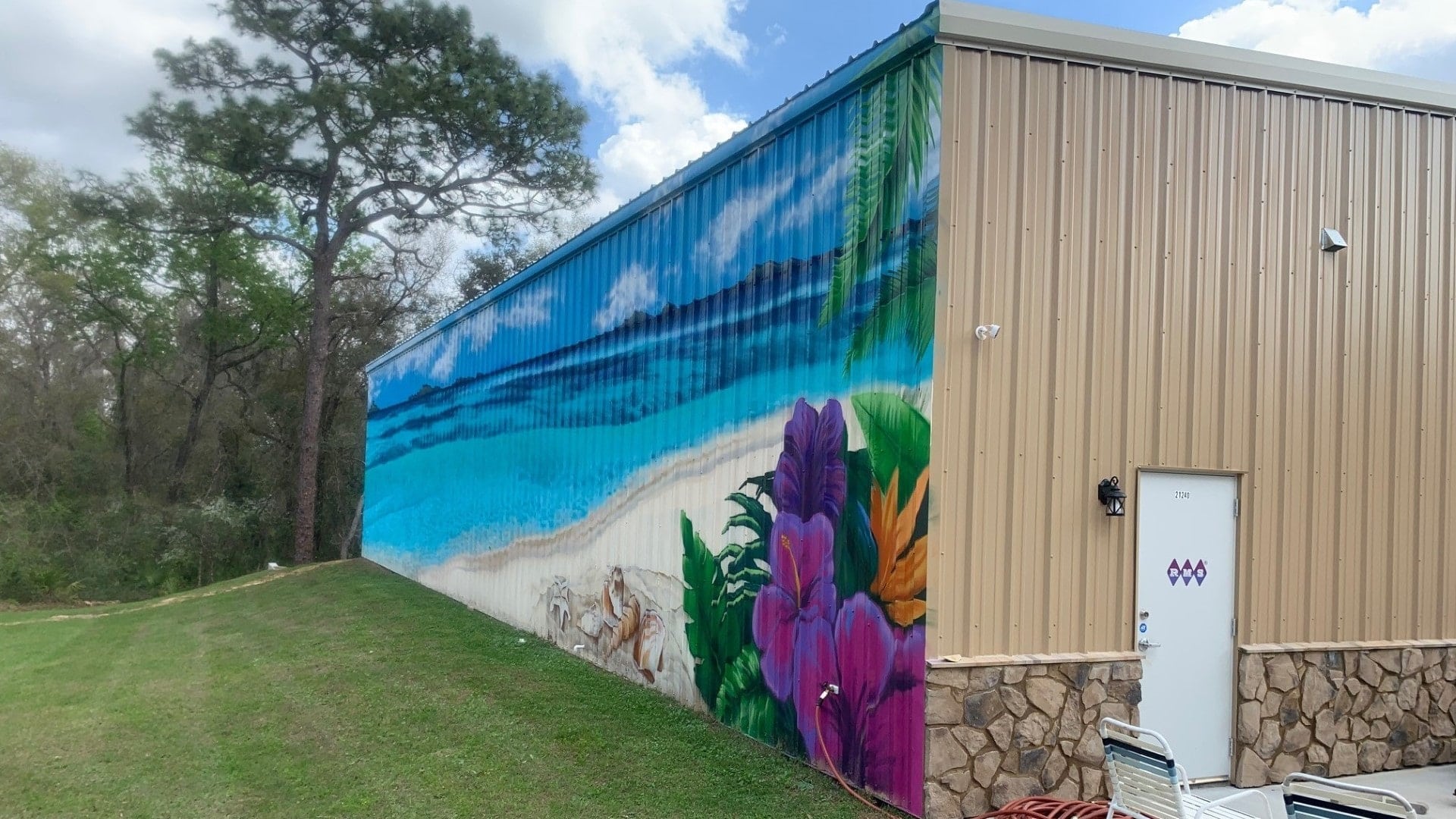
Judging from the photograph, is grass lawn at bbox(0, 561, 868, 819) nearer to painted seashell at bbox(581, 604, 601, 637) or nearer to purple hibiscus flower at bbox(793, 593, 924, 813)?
purple hibiscus flower at bbox(793, 593, 924, 813)

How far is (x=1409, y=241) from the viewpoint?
685 centimetres

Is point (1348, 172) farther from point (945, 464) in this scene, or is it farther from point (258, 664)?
point (258, 664)

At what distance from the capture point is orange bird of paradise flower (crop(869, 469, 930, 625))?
5.35m

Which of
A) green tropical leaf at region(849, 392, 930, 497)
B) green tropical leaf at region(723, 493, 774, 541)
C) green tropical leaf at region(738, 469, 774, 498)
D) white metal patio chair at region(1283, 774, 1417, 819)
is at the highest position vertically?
green tropical leaf at region(849, 392, 930, 497)

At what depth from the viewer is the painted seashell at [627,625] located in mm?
8724

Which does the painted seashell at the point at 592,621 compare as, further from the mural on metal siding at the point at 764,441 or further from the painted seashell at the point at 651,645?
the painted seashell at the point at 651,645

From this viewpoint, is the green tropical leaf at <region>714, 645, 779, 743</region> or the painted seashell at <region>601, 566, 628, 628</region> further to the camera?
the painted seashell at <region>601, 566, 628, 628</region>

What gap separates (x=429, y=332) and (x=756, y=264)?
10.6 metres

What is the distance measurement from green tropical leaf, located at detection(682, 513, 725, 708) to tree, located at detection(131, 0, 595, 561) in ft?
63.9

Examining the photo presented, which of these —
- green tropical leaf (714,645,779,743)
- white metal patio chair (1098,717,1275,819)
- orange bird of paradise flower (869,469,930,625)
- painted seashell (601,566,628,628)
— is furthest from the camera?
painted seashell (601,566,628,628)

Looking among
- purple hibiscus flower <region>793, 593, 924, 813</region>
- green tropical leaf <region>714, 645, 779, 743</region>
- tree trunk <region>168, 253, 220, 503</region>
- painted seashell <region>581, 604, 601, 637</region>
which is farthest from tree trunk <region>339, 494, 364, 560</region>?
purple hibiscus flower <region>793, 593, 924, 813</region>

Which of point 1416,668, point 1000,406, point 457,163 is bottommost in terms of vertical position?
point 1416,668

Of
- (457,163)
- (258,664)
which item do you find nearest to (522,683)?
(258,664)

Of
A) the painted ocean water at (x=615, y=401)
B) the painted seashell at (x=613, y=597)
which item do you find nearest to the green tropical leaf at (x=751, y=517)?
the painted ocean water at (x=615, y=401)
